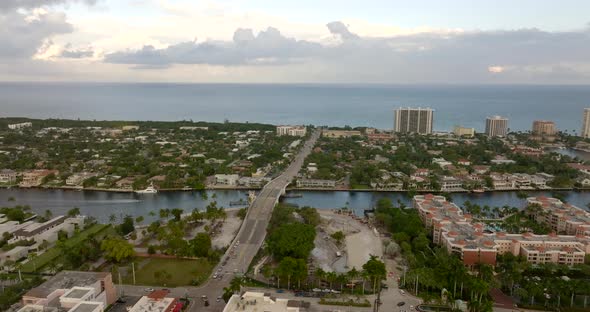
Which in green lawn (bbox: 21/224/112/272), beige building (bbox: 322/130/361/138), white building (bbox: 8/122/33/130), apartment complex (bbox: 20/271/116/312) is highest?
white building (bbox: 8/122/33/130)

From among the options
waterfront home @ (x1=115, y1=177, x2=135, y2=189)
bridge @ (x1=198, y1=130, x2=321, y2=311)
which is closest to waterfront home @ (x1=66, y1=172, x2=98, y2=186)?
waterfront home @ (x1=115, y1=177, x2=135, y2=189)

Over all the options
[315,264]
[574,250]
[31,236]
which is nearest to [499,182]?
[574,250]

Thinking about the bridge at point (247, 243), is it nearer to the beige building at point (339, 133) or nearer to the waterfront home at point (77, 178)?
the waterfront home at point (77, 178)

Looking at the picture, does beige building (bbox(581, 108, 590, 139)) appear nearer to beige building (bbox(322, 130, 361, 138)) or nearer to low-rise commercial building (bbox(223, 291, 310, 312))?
beige building (bbox(322, 130, 361, 138))

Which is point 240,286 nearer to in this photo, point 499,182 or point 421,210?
point 421,210

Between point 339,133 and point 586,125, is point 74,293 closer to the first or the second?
point 339,133

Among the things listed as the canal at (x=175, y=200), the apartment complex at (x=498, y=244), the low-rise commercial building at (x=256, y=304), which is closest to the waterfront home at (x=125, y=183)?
the canal at (x=175, y=200)
